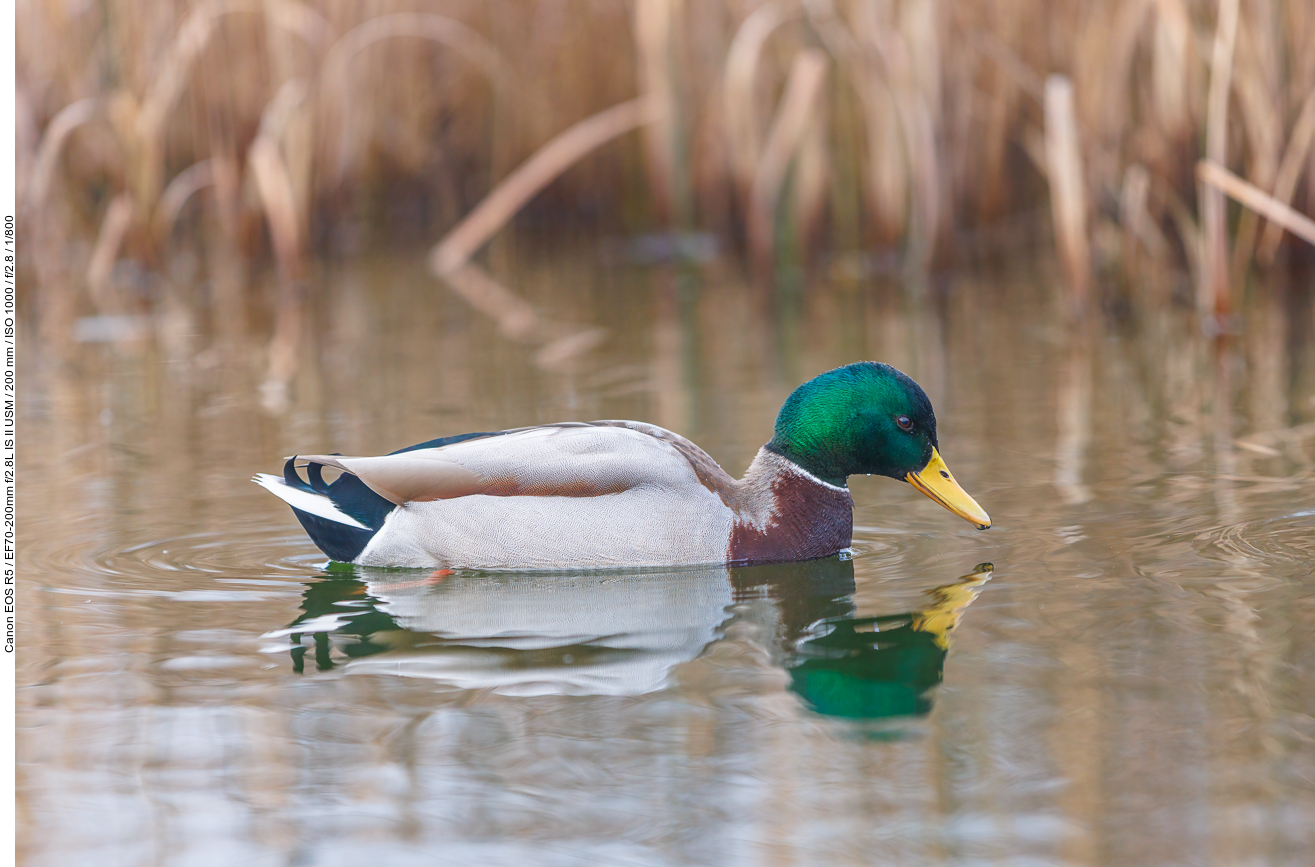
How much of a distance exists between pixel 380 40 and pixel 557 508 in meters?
7.76

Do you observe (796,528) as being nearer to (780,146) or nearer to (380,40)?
(780,146)

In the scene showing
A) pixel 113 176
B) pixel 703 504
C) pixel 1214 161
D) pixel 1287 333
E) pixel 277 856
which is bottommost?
pixel 277 856

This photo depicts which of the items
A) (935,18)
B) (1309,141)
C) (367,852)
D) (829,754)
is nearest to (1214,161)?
(1309,141)

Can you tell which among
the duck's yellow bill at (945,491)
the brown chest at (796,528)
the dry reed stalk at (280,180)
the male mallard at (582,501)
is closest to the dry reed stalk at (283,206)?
the dry reed stalk at (280,180)

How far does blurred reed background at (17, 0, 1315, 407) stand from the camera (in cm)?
830

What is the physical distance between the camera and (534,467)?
4504mm

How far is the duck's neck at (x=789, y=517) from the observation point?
463 cm

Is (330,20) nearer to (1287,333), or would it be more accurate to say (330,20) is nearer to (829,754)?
(1287,333)

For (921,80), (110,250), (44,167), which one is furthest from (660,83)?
(44,167)

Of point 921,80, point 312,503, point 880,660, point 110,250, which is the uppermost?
point 921,80

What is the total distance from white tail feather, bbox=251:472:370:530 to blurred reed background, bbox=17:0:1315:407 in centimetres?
237

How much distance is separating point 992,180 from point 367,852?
8653 millimetres

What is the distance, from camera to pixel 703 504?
4539 millimetres

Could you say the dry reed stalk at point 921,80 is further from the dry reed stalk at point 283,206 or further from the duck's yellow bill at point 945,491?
the duck's yellow bill at point 945,491
